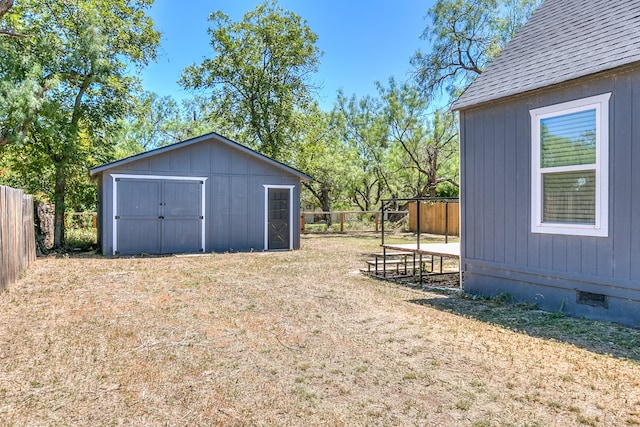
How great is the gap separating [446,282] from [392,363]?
4.36 meters

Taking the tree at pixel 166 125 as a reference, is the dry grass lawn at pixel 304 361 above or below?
below

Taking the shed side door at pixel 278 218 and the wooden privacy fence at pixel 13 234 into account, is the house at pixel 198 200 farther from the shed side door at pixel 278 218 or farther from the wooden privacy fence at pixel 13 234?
the wooden privacy fence at pixel 13 234

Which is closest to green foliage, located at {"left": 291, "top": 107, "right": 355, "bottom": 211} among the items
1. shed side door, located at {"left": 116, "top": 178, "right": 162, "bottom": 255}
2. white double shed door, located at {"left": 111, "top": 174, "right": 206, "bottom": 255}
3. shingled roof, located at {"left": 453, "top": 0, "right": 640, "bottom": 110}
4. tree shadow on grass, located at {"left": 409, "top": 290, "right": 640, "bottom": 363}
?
white double shed door, located at {"left": 111, "top": 174, "right": 206, "bottom": 255}

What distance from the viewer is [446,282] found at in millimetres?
7352

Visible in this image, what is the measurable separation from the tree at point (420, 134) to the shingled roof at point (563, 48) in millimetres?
12320

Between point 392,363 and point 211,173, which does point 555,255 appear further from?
point 211,173

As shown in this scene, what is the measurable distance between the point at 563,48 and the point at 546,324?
10.7 ft

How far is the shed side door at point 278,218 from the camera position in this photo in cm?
1205

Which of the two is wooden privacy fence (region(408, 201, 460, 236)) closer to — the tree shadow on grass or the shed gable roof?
the shed gable roof

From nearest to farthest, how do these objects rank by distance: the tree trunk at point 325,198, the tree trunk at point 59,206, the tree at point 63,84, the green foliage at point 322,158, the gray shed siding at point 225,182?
the tree at point 63,84, the gray shed siding at point 225,182, the tree trunk at point 59,206, the green foliage at point 322,158, the tree trunk at point 325,198

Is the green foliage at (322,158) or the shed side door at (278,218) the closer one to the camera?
the shed side door at (278,218)

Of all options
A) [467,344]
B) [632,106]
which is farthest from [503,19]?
[467,344]

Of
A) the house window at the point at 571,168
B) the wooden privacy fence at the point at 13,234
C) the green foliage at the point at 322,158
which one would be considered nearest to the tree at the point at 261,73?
the green foliage at the point at 322,158

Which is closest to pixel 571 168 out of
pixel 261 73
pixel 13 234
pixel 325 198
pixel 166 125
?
pixel 13 234
